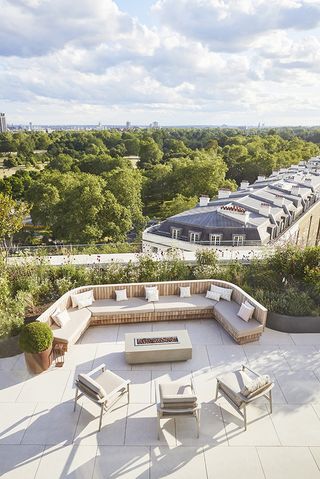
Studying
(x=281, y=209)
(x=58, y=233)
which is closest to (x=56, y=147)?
(x=58, y=233)

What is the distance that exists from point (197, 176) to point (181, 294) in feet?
112

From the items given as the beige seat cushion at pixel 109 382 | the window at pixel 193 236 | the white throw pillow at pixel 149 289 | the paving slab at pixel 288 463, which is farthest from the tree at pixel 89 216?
the paving slab at pixel 288 463

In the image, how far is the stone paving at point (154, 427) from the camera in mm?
5668

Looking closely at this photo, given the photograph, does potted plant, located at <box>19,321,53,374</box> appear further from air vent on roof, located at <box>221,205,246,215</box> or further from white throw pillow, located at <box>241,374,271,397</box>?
air vent on roof, located at <box>221,205,246,215</box>

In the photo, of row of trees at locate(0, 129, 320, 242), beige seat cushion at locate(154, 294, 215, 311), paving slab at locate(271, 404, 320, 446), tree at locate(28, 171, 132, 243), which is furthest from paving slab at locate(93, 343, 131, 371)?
tree at locate(28, 171, 132, 243)

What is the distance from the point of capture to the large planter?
9.44 m

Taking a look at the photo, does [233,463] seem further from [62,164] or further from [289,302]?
[62,164]

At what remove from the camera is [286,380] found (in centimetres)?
768

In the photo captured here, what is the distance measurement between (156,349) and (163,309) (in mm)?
1864

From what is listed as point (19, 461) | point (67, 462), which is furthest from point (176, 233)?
point (19, 461)

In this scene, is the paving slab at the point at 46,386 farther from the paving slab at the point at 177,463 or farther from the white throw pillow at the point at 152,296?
the white throw pillow at the point at 152,296

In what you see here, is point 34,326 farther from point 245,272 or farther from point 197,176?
point 197,176

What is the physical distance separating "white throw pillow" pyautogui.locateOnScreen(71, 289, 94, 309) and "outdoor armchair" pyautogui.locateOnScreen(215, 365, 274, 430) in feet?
14.6

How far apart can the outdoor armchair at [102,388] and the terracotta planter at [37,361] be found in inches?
55.2
